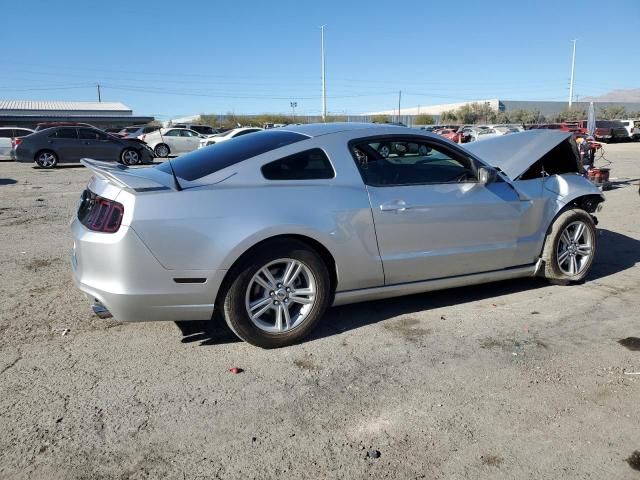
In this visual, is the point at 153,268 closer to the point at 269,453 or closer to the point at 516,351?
→ the point at 269,453

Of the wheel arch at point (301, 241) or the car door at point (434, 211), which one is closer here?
the wheel arch at point (301, 241)

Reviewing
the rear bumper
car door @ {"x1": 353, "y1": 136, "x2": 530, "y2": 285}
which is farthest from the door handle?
the rear bumper

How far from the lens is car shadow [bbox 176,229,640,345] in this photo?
4177mm

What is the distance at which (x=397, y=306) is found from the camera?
4781 mm

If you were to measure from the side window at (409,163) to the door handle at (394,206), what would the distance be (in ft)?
0.54

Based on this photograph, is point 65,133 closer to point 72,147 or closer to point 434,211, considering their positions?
point 72,147

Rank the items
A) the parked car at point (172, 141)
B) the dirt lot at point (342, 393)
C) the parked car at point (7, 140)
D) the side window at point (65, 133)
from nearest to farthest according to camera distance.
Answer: the dirt lot at point (342, 393)
the side window at point (65, 133)
the parked car at point (7, 140)
the parked car at point (172, 141)

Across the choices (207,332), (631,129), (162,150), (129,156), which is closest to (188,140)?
(162,150)

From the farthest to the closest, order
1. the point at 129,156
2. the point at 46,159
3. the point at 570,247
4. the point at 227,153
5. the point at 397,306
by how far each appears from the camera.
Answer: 1. the point at 129,156
2. the point at 46,159
3. the point at 570,247
4. the point at 397,306
5. the point at 227,153

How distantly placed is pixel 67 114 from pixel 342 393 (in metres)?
67.6

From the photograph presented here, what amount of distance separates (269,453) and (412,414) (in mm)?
859

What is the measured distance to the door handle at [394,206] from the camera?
4.14m

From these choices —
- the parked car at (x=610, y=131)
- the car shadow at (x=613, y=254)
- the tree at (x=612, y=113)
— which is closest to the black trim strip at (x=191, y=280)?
the car shadow at (x=613, y=254)

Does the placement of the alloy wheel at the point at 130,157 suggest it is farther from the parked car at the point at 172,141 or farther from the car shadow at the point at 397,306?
the car shadow at the point at 397,306
